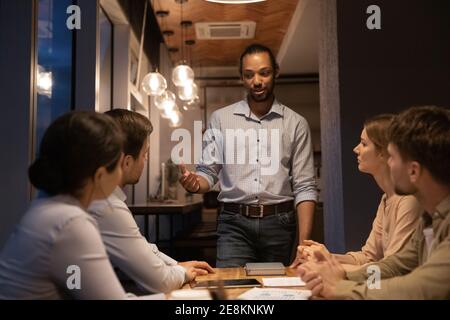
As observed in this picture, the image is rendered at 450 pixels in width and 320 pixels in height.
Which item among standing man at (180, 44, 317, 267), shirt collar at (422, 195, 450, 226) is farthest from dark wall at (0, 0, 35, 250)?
shirt collar at (422, 195, 450, 226)

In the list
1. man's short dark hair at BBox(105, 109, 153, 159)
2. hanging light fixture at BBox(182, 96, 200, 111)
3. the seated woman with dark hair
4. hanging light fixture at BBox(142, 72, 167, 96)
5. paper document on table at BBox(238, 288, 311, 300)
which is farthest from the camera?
hanging light fixture at BBox(182, 96, 200, 111)

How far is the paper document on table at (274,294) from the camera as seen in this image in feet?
3.53

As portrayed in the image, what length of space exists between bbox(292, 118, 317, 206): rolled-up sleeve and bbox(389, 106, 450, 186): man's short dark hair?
96 centimetres

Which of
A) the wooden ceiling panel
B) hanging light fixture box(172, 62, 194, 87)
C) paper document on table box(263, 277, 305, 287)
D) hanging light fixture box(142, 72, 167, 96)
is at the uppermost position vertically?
the wooden ceiling panel

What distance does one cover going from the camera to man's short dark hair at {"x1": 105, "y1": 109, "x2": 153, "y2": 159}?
135 cm

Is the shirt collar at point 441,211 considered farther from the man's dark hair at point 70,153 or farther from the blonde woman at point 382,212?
the man's dark hair at point 70,153

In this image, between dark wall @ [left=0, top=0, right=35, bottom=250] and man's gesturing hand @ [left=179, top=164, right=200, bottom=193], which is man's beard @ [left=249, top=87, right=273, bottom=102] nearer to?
man's gesturing hand @ [left=179, top=164, right=200, bottom=193]

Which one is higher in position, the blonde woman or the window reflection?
the window reflection

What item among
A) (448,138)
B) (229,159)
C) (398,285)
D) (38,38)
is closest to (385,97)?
(229,159)

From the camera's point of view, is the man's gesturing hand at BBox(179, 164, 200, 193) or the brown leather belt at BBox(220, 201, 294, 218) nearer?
the man's gesturing hand at BBox(179, 164, 200, 193)

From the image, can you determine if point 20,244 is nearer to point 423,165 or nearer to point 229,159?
point 423,165

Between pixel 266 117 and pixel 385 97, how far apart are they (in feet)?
1.74

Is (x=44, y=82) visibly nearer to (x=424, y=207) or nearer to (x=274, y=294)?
(x=274, y=294)

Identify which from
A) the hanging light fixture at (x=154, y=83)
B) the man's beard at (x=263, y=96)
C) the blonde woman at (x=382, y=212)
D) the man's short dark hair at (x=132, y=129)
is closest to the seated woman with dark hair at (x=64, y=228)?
the man's short dark hair at (x=132, y=129)
